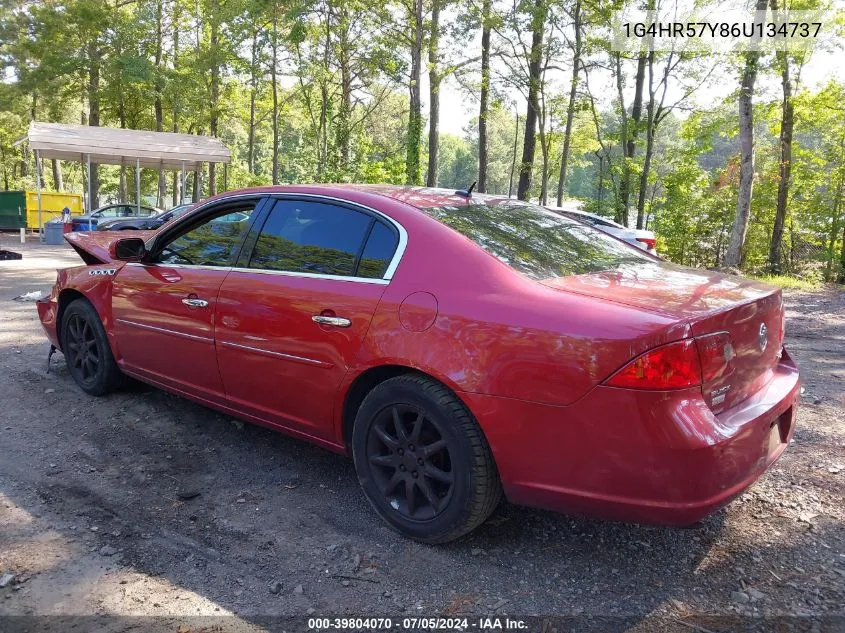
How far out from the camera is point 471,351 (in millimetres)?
2490

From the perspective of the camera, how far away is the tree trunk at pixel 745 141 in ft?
48.1

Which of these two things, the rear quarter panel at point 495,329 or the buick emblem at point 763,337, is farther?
the buick emblem at point 763,337

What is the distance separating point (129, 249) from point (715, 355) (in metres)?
3.41

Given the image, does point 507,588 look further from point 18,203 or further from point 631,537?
point 18,203

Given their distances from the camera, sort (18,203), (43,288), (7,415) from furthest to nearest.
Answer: (18,203) < (43,288) < (7,415)

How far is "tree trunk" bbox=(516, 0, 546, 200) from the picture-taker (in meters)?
17.0

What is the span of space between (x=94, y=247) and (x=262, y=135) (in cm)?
4672

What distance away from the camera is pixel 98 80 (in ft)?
86.9

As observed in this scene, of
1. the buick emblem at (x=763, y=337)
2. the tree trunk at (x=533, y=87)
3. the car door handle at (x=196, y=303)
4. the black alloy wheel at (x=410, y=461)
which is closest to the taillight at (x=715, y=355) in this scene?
the buick emblem at (x=763, y=337)

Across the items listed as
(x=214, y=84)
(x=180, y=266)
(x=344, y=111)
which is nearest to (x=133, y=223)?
(x=344, y=111)

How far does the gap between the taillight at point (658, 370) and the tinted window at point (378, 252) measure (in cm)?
118

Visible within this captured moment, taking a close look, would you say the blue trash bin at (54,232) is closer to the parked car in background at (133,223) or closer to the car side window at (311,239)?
the parked car in background at (133,223)

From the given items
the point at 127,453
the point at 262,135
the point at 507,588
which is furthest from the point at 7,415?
the point at 262,135

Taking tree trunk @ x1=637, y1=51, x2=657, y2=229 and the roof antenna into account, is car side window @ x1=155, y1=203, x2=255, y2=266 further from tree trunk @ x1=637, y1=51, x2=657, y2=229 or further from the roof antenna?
tree trunk @ x1=637, y1=51, x2=657, y2=229
